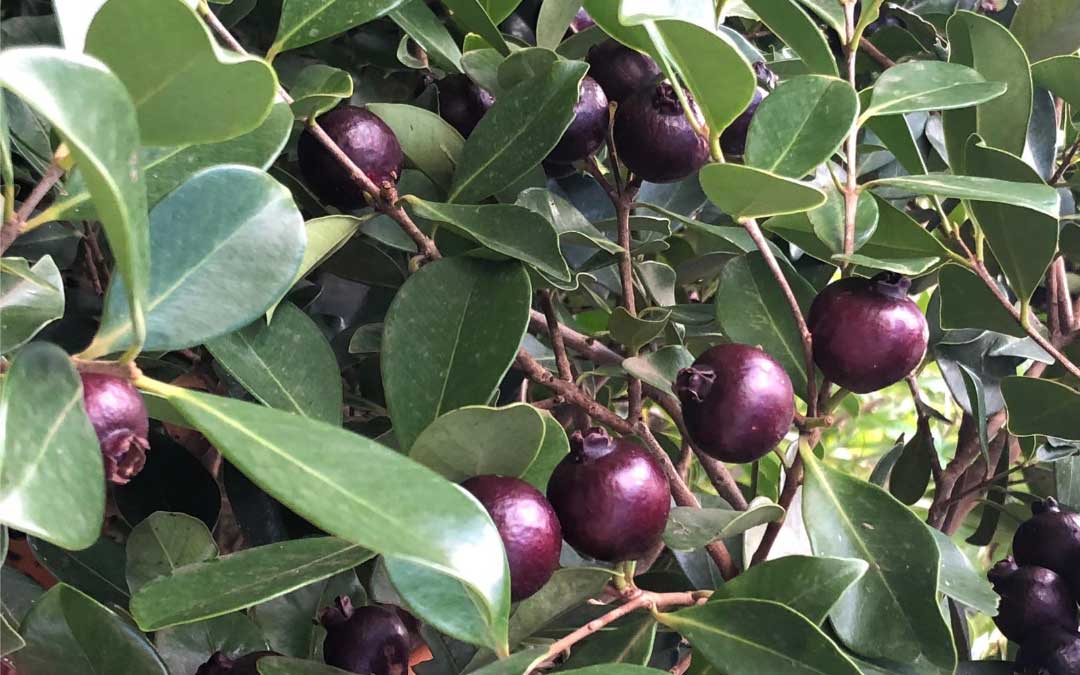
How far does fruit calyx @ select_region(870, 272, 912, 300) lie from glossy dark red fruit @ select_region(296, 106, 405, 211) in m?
0.34

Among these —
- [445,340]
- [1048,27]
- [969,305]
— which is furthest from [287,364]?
[1048,27]

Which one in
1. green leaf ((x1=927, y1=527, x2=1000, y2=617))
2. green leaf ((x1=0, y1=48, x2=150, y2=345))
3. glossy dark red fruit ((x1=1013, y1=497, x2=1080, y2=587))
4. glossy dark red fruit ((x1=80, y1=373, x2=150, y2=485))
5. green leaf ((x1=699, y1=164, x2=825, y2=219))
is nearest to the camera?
green leaf ((x1=0, y1=48, x2=150, y2=345))

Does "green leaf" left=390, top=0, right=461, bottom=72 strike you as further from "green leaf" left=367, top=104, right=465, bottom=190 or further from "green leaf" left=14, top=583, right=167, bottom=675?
"green leaf" left=14, top=583, right=167, bottom=675

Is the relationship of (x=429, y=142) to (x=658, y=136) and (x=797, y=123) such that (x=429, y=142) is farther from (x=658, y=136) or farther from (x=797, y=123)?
(x=797, y=123)

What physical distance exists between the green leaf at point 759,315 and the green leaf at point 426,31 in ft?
0.90

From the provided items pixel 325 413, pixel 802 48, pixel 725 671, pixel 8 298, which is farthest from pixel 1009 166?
pixel 8 298

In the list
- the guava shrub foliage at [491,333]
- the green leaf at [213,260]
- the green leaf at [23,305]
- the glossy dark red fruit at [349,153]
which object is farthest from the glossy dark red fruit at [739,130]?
the green leaf at [23,305]

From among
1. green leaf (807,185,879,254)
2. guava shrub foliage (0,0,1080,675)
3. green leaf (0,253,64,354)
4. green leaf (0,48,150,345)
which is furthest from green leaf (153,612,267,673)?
green leaf (807,185,879,254)

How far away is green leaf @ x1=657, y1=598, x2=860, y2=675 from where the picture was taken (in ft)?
1.57

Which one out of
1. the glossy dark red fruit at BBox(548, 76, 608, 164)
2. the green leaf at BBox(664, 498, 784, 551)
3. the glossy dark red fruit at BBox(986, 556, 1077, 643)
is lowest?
the glossy dark red fruit at BBox(986, 556, 1077, 643)

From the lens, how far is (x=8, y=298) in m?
0.44

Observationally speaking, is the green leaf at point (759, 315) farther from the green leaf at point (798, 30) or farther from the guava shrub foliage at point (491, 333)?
the green leaf at point (798, 30)

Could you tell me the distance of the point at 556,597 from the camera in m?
0.56

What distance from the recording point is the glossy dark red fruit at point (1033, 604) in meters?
0.68
